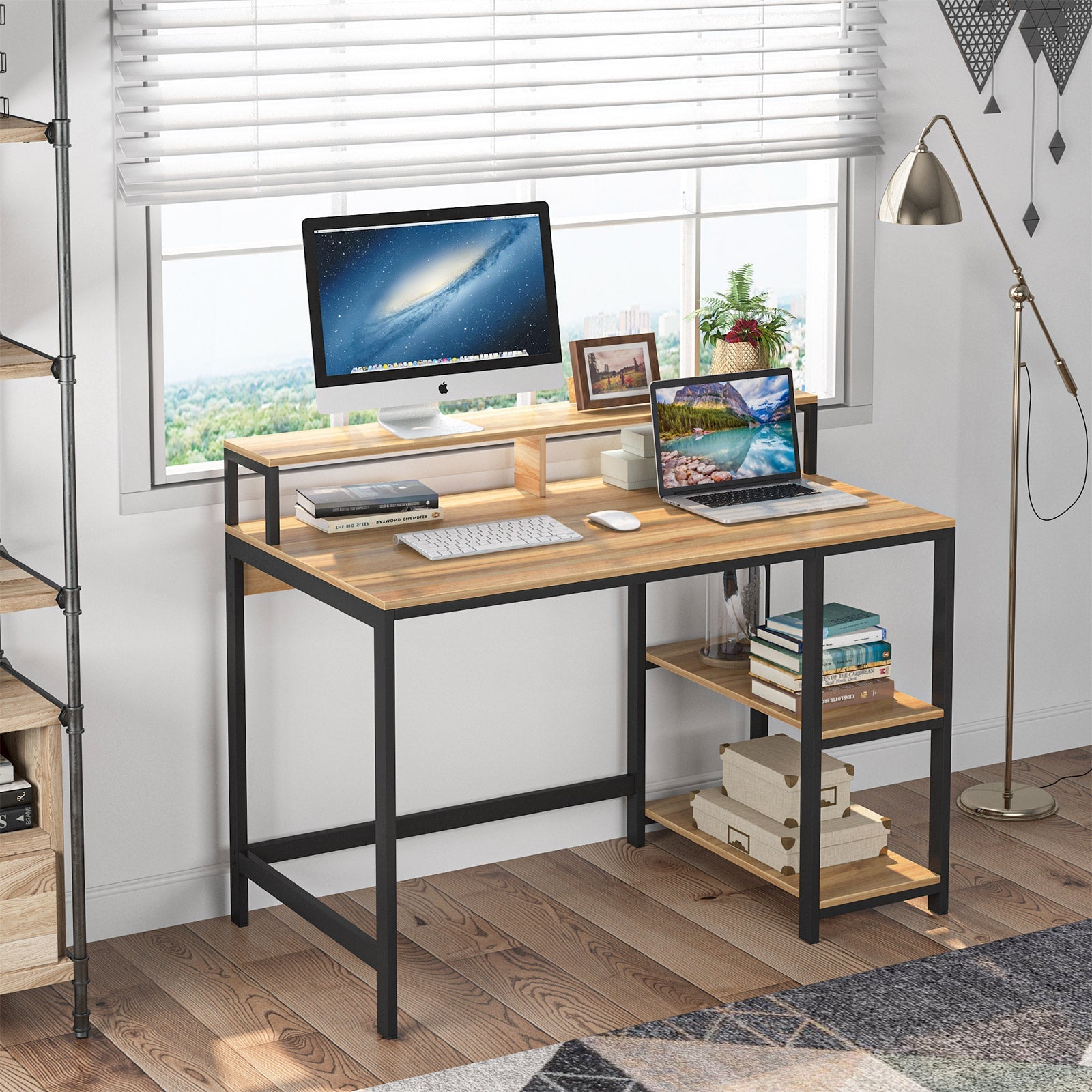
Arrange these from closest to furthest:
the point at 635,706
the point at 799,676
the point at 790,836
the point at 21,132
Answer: the point at 21,132, the point at 799,676, the point at 790,836, the point at 635,706

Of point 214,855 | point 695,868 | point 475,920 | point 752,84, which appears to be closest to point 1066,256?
point 752,84

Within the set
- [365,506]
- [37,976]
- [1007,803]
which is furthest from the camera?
[1007,803]

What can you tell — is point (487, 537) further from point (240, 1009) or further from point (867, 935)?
point (867, 935)

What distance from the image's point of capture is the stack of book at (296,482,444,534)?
3.25m

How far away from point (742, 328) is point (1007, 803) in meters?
1.32

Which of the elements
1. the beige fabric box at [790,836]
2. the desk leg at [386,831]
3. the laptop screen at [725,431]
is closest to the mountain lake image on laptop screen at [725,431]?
the laptop screen at [725,431]

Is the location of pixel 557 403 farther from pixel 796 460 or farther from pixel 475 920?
pixel 475 920

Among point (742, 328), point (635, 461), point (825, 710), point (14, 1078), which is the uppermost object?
point (742, 328)

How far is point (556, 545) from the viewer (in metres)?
3.17

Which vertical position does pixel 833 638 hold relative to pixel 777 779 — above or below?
above

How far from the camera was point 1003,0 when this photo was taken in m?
3.97

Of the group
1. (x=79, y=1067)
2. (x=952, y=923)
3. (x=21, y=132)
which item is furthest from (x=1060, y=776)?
(x=21, y=132)

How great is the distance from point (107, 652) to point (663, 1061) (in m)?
1.30

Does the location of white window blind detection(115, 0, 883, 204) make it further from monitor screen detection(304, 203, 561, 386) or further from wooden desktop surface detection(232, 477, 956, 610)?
wooden desktop surface detection(232, 477, 956, 610)
